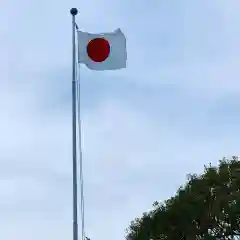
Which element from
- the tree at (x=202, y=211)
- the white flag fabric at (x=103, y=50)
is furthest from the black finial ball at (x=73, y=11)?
the tree at (x=202, y=211)

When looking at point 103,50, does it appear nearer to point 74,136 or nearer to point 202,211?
point 74,136

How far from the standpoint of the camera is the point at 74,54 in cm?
1759

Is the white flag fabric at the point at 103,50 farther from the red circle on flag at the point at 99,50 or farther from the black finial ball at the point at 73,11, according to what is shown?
the black finial ball at the point at 73,11

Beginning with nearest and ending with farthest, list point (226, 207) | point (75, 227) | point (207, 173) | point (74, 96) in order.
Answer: point (75, 227), point (74, 96), point (226, 207), point (207, 173)

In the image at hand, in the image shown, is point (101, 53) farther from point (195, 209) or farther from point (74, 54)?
point (195, 209)

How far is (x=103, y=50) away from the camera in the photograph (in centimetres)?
1730

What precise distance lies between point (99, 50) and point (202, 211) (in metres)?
16.3

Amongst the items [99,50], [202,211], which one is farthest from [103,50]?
[202,211]

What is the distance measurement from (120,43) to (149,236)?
59.3 ft

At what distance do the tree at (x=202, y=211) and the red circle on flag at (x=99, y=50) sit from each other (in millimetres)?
15581

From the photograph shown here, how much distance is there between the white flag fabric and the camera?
1709 cm

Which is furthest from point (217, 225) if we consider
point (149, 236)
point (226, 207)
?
point (149, 236)

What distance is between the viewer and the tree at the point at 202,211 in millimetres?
31062

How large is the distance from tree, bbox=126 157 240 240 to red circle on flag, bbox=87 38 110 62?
51.1ft
